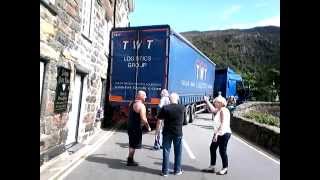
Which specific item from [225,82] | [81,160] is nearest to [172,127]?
[81,160]

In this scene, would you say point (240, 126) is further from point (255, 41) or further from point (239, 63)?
point (255, 41)

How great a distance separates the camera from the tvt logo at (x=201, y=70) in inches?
861

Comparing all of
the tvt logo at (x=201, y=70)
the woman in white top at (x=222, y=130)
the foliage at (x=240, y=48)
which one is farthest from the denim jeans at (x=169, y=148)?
the foliage at (x=240, y=48)

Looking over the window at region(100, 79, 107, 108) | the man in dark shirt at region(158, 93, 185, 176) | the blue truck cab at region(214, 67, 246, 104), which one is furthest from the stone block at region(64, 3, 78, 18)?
the blue truck cab at region(214, 67, 246, 104)

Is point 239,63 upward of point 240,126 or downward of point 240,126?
upward

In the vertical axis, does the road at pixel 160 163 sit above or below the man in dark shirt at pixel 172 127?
below

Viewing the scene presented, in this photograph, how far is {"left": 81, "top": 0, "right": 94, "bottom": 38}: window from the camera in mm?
12078

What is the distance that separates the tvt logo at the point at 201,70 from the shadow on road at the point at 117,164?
481 inches

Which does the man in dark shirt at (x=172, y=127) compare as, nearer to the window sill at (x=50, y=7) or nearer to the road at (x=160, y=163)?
the road at (x=160, y=163)

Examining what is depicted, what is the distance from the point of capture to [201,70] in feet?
76.1

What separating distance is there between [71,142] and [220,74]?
2046 centimetres
